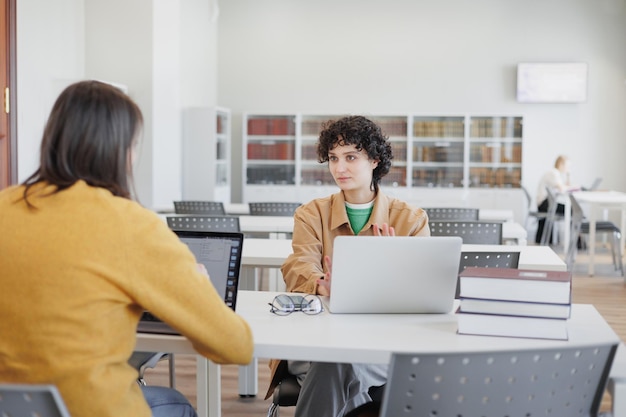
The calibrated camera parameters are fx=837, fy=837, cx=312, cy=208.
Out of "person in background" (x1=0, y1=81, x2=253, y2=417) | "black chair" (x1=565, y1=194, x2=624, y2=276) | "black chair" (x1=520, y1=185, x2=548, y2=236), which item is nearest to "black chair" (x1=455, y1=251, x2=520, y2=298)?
"person in background" (x1=0, y1=81, x2=253, y2=417)

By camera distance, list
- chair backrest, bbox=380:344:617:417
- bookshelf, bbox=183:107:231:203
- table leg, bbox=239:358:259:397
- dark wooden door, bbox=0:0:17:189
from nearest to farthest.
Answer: chair backrest, bbox=380:344:617:417 → table leg, bbox=239:358:259:397 → dark wooden door, bbox=0:0:17:189 → bookshelf, bbox=183:107:231:203

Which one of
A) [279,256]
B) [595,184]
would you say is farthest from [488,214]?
[595,184]

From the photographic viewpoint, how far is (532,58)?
11.5 m

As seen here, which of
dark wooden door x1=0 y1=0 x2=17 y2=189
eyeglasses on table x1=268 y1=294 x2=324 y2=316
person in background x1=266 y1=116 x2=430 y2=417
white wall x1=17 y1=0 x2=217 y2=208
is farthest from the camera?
white wall x1=17 y1=0 x2=217 y2=208

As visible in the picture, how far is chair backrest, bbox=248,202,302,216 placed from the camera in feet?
21.0

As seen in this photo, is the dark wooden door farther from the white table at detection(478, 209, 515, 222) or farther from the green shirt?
the green shirt

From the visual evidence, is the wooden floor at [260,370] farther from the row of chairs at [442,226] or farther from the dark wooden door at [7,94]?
the dark wooden door at [7,94]

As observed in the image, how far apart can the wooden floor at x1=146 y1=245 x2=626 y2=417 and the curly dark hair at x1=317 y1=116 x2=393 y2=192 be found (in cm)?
117

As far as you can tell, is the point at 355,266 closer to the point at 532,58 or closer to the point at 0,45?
the point at 0,45

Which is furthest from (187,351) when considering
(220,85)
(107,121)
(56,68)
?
(220,85)

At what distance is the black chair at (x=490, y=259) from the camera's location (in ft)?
10.2

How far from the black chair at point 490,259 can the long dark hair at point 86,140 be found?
1.73 m

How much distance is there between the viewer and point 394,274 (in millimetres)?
2227

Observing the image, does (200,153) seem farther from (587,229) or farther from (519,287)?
(519,287)
